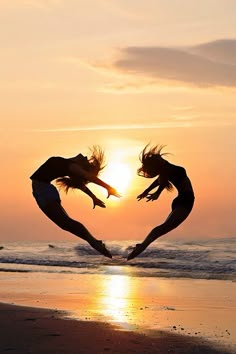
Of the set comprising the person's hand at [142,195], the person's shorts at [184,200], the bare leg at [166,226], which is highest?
the person's hand at [142,195]

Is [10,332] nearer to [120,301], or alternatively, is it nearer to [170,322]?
[170,322]

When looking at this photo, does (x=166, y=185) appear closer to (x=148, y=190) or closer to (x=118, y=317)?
(x=148, y=190)

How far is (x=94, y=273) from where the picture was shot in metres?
35.9

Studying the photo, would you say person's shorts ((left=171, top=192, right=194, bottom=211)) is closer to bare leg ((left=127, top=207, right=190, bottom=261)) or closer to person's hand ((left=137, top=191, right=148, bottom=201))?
bare leg ((left=127, top=207, right=190, bottom=261))

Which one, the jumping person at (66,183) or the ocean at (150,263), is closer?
the jumping person at (66,183)

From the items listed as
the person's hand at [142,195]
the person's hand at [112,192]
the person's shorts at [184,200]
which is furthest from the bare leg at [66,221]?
the person's shorts at [184,200]

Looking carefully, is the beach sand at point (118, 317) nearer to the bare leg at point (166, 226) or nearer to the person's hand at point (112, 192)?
the bare leg at point (166, 226)

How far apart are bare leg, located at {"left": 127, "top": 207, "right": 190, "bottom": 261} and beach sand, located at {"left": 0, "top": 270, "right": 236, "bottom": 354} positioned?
2536mm

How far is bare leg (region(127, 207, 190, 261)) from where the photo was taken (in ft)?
46.1

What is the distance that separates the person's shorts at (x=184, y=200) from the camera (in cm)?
1382

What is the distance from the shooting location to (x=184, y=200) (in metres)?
14.0

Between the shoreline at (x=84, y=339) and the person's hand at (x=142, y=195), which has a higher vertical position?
the person's hand at (x=142, y=195)

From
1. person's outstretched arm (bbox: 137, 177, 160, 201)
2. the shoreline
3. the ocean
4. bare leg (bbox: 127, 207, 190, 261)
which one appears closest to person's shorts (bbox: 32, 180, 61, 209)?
person's outstretched arm (bbox: 137, 177, 160, 201)

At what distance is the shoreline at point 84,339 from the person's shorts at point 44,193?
10.1 ft
